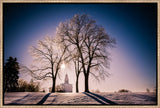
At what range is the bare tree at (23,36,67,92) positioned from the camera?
27.0ft

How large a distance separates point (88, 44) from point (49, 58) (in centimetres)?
275

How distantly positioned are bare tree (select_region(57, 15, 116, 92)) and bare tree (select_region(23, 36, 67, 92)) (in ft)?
2.13

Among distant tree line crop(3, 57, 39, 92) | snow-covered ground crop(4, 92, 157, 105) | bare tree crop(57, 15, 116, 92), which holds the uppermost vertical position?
bare tree crop(57, 15, 116, 92)

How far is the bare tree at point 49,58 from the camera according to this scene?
822 cm

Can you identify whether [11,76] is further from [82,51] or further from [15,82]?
[82,51]

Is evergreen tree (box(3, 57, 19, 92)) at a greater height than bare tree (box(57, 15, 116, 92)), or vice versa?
bare tree (box(57, 15, 116, 92))

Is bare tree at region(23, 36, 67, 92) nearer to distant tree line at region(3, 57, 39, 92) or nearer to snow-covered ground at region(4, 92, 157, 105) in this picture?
distant tree line at region(3, 57, 39, 92)

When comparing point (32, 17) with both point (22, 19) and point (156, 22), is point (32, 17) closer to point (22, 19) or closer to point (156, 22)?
point (22, 19)

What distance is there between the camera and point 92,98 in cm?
607

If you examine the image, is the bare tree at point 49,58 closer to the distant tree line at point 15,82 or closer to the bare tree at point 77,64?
the bare tree at point 77,64

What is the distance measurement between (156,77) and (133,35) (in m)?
2.13

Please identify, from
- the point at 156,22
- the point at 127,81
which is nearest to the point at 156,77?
the point at 127,81

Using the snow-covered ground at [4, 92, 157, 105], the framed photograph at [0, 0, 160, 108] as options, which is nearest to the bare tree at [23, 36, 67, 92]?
the framed photograph at [0, 0, 160, 108]

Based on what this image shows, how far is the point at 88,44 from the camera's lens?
843 centimetres
